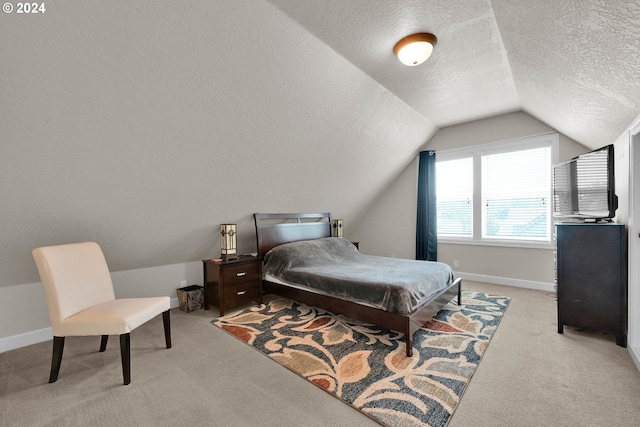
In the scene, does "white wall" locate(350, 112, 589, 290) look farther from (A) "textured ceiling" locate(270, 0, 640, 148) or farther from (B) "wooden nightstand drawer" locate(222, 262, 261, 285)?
(B) "wooden nightstand drawer" locate(222, 262, 261, 285)

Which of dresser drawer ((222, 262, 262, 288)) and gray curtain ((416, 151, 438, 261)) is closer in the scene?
dresser drawer ((222, 262, 262, 288))

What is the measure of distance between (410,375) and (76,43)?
301cm

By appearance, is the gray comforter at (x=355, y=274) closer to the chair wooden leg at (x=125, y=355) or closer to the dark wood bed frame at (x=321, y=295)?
the dark wood bed frame at (x=321, y=295)

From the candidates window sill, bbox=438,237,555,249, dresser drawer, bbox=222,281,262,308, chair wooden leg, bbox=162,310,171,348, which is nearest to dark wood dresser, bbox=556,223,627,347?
window sill, bbox=438,237,555,249

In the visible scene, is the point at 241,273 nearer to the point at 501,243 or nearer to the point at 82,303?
the point at 82,303

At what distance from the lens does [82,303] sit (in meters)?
2.09

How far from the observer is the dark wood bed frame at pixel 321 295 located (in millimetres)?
2346

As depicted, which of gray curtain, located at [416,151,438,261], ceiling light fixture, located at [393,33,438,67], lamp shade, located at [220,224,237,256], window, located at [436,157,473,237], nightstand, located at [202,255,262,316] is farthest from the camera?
gray curtain, located at [416,151,438,261]

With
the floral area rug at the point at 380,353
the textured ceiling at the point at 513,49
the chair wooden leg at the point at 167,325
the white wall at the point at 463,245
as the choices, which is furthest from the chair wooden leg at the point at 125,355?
the white wall at the point at 463,245

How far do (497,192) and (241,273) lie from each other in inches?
164

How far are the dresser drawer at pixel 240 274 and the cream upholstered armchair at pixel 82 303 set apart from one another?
2.99 feet

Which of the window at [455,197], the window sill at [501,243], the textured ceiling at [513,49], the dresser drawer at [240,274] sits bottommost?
the dresser drawer at [240,274]

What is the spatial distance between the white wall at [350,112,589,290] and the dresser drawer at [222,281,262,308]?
303 centimetres

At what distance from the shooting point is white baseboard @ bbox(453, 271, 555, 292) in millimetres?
3972
